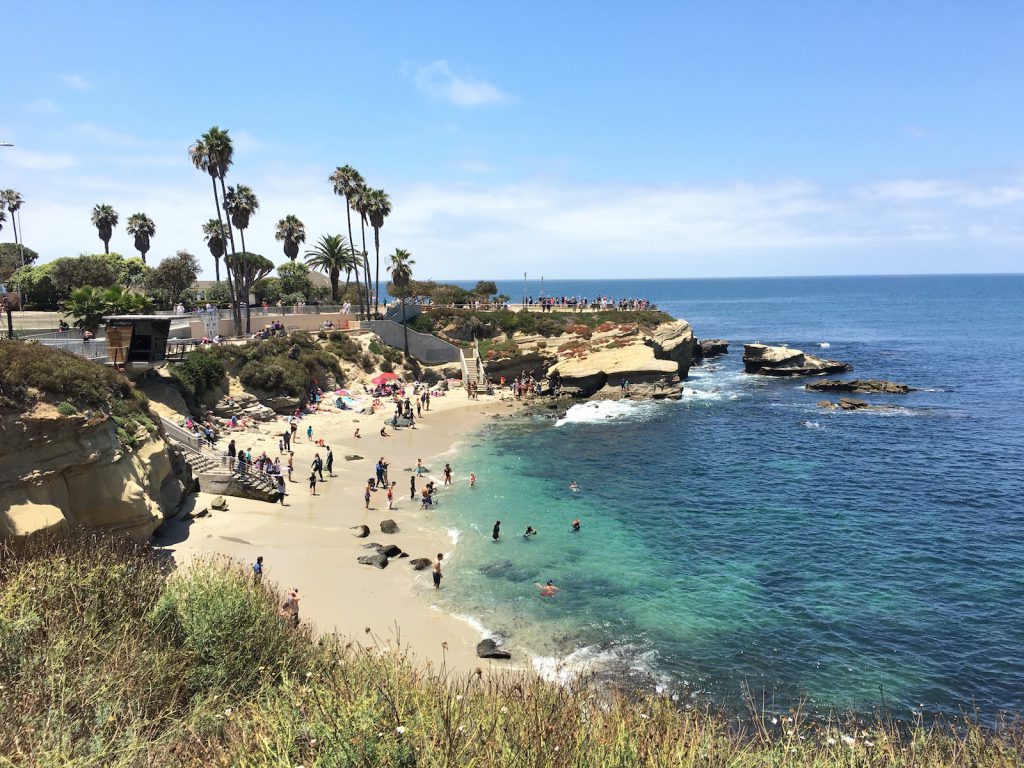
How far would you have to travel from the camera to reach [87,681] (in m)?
10.2

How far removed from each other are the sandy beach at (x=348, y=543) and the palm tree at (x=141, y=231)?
5135cm

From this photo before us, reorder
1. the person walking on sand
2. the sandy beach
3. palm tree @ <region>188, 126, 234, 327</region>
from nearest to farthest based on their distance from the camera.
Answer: the sandy beach → the person walking on sand → palm tree @ <region>188, 126, 234, 327</region>

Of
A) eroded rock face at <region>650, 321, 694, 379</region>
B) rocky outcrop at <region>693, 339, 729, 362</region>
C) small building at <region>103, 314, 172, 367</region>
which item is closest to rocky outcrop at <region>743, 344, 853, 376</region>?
eroded rock face at <region>650, 321, 694, 379</region>

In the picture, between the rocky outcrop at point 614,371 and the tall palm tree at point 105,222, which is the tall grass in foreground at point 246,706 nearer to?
the rocky outcrop at point 614,371

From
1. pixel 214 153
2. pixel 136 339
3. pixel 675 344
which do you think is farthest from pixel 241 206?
pixel 675 344

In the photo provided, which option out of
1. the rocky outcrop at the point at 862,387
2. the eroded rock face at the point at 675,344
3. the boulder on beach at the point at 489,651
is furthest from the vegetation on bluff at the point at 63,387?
the rocky outcrop at the point at 862,387

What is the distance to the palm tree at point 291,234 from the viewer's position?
72.9 m

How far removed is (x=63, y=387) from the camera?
2038 centimetres

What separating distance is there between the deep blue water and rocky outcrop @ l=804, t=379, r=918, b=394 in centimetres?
380

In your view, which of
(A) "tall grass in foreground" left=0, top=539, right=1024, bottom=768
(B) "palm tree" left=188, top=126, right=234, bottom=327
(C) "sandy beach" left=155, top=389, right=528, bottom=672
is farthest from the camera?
(B) "palm tree" left=188, top=126, right=234, bottom=327

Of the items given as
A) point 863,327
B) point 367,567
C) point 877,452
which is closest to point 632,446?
point 877,452

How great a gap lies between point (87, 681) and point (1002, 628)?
24.4m

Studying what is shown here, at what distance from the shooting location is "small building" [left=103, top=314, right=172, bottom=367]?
30562 millimetres

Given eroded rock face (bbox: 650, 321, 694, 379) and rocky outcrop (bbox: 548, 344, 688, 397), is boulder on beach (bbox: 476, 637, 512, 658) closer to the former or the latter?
rocky outcrop (bbox: 548, 344, 688, 397)
